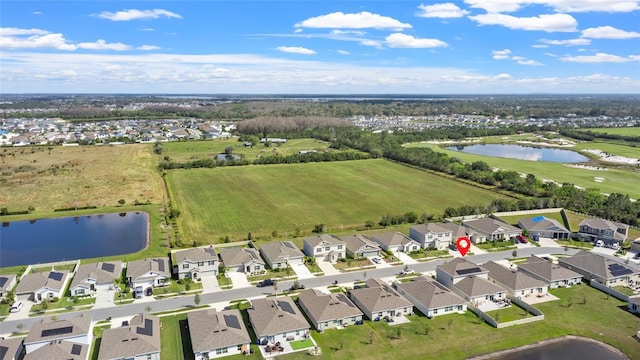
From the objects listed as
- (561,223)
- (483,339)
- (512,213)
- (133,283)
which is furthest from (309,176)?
(483,339)

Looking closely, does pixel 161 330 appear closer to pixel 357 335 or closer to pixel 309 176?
pixel 357 335

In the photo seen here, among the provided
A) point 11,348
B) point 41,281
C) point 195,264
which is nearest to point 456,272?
point 195,264

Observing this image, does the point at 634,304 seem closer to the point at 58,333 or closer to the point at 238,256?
the point at 238,256

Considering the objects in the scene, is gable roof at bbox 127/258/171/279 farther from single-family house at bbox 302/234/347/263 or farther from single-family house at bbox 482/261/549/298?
single-family house at bbox 482/261/549/298

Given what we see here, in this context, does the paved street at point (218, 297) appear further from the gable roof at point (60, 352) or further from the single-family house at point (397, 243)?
the gable roof at point (60, 352)

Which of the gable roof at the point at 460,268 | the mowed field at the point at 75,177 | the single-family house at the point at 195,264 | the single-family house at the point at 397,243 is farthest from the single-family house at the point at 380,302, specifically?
the mowed field at the point at 75,177

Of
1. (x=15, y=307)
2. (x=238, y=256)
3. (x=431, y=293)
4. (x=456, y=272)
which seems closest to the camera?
(x=15, y=307)
